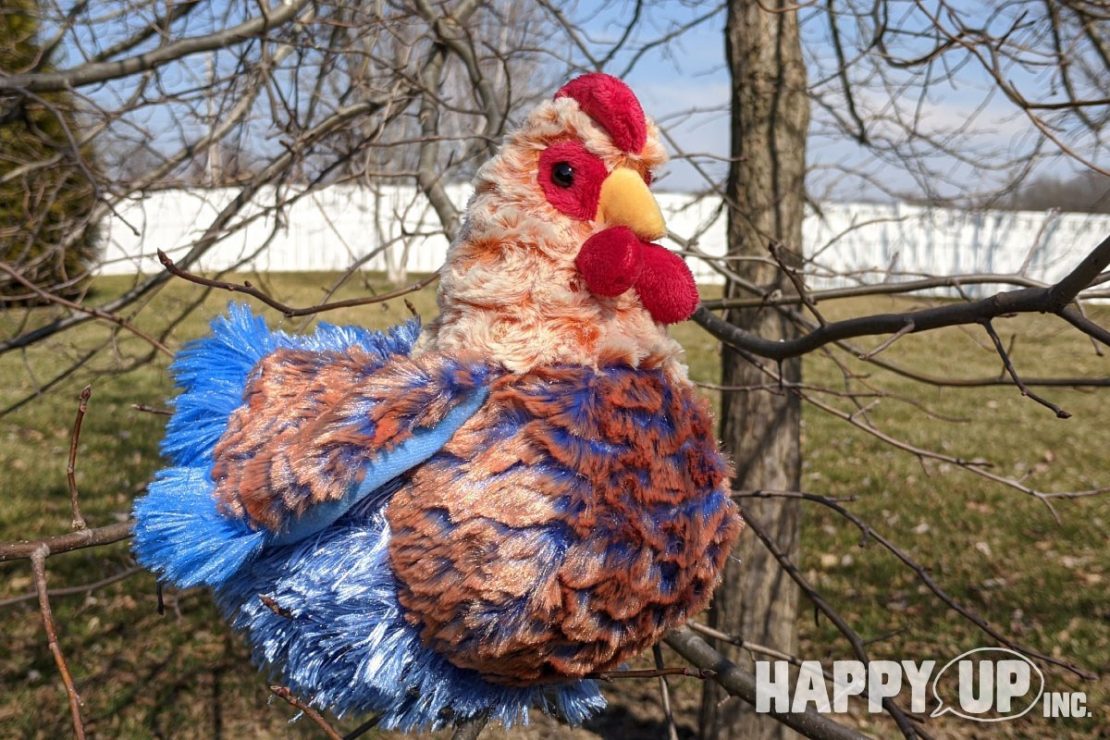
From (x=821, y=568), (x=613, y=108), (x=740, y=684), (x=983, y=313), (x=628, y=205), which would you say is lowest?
(x=821, y=568)

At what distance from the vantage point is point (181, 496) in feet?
3.61

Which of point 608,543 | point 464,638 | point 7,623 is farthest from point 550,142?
point 7,623

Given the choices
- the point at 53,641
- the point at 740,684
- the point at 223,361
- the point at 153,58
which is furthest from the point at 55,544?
the point at 153,58

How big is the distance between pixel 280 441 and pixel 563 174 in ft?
1.62

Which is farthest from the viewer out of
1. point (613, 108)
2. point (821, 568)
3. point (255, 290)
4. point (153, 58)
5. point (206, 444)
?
point (821, 568)

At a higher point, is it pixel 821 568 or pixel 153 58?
pixel 153 58

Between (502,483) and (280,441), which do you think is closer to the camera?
(502,483)

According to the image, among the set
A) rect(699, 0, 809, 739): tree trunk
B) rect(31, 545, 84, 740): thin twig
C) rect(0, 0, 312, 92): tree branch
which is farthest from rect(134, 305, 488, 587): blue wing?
rect(699, 0, 809, 739): tree trunk

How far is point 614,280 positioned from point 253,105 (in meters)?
2.75

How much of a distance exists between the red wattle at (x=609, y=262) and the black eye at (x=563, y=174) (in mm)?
79

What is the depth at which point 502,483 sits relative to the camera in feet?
3.07

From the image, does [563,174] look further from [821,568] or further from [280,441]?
[821,568]

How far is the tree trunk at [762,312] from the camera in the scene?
2.81 meters

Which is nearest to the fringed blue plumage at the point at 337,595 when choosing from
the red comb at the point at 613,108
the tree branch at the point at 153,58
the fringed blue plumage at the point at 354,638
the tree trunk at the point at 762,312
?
the fringed blue plumage at the point at 354,638
